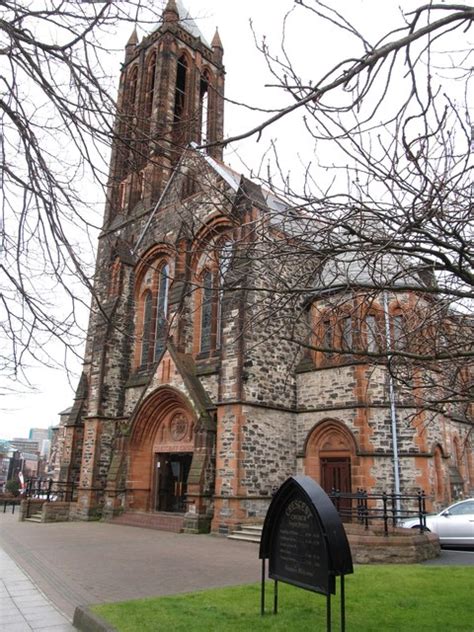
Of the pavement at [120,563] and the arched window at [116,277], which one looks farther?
the arched window at [116,277]

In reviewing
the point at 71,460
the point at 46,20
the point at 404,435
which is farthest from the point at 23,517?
the point at 46,20

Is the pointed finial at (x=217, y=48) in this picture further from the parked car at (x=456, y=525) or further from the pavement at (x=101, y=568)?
the parked car at (x=456, y=525)

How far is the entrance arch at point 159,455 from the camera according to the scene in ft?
69.4

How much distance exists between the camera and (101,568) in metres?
10.4

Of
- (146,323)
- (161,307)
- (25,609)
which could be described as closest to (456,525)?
(25,609)

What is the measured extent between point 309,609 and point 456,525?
865 cm

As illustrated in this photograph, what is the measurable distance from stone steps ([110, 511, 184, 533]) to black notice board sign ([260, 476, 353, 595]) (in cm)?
1232

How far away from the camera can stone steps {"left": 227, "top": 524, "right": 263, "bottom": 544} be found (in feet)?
50.0

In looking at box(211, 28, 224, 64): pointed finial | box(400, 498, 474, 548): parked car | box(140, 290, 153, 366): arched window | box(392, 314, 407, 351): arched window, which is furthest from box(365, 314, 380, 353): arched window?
box(211, 28, 224, 64): pointed finial

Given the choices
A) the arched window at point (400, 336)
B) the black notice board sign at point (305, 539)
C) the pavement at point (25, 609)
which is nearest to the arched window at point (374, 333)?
the arched window at point (400, 336)

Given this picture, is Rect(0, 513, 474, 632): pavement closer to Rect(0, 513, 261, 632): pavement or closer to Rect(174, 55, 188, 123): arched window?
Rect(0, 513, 261, 632): pavement

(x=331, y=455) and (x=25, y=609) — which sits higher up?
(x=331, y=455)

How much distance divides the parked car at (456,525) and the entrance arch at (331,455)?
13.6 ft

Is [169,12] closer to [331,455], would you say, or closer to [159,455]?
[331,455]
